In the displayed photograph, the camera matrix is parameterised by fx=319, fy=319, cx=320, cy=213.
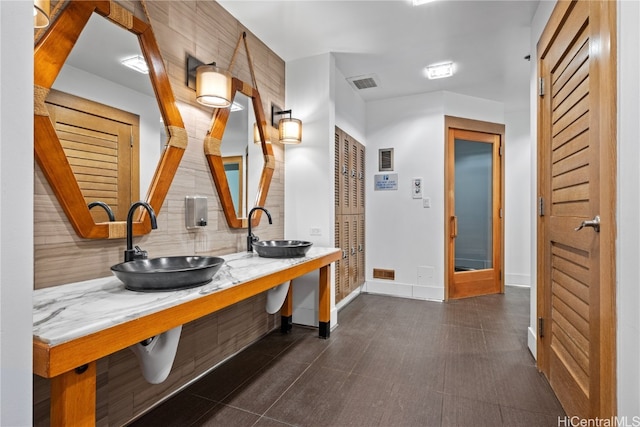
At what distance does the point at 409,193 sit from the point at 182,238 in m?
2.98

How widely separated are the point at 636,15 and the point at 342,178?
2.66m

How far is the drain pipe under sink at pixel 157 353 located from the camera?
4.47 feet

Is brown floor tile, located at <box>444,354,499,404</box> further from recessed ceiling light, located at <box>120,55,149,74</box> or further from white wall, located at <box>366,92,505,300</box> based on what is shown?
recessed ceiling light, located at <box>120,55,149,74</box>

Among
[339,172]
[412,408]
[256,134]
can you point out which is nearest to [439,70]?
[339,172]

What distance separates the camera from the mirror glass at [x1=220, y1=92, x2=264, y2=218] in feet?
7.91

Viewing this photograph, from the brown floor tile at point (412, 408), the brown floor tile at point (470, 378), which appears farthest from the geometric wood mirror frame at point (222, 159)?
the brown floor tile at point (470, 378)

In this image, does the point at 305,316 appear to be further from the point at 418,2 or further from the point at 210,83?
the point at 418,2

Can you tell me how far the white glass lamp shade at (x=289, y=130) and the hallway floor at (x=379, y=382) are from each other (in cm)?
174

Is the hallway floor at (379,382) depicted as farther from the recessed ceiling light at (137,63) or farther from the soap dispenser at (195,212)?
the recessed ceiling light at (137,63)

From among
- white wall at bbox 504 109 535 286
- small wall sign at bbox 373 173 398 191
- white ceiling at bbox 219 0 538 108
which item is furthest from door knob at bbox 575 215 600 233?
white wall at bbox 504 109 535 286

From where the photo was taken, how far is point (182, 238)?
2.01 meters

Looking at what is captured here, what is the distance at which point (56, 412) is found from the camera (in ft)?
3.07

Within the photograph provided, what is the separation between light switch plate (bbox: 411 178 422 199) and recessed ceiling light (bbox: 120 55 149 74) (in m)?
3.22

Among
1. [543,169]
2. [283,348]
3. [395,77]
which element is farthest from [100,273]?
[395,77]
